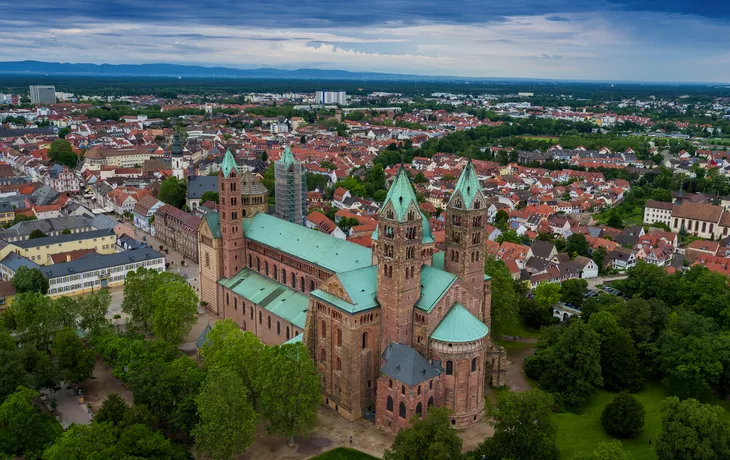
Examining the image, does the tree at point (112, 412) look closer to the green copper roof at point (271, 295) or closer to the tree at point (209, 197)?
the green copper roof at point (271, 295)

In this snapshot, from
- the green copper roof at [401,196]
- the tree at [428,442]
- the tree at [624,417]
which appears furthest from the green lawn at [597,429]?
the green copper roof at [401,196]

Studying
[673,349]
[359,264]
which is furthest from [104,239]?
[673,349]

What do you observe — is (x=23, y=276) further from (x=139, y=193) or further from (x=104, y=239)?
(x=139, y=193)

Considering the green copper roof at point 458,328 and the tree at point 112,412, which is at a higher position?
the green copper roof at point 458,328

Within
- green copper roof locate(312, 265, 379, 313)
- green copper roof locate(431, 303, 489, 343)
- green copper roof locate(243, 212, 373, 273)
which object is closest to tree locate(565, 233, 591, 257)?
green copper roof locate(243, 212, 373, 273)

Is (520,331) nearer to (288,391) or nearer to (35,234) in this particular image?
(288,391)

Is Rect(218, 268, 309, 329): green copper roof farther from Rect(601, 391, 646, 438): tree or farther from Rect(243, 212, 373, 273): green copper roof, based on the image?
Rect(601, 391, 646, 438): tree
